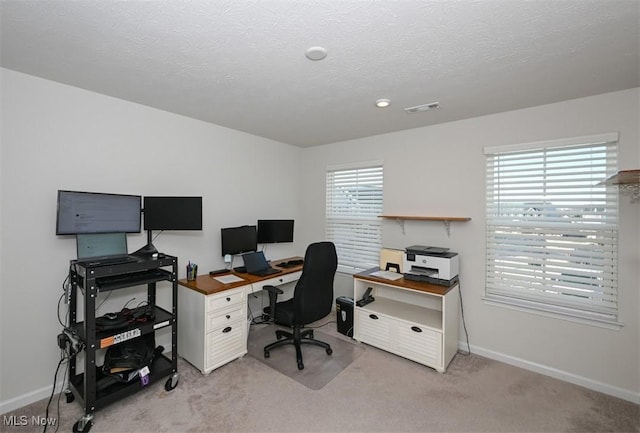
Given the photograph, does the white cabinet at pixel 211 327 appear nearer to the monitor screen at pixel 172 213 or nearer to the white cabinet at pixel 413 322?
the monitor screen at pixel 172 213

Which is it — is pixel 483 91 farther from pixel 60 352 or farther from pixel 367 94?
pixel 60 352

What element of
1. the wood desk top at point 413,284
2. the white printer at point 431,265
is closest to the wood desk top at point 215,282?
the wood desk top at point 413,284

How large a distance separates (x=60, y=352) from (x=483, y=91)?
4.01 metres

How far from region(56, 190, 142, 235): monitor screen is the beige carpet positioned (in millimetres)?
1749

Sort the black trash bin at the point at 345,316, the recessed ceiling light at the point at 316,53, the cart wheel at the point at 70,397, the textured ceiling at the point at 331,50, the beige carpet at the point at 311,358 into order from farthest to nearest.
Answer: the black trash bin at the point at 345,316
the beige carpet at the point at 311,358
the cart wheel at the point at 70,397
the recessed ceiling light at the point at 316,53
the textured ceiling at the point at 331,50

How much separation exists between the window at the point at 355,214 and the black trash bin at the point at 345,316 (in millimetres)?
632

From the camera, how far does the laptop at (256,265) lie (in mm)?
3146

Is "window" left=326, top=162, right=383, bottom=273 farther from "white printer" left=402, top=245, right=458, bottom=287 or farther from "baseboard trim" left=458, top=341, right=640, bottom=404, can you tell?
"baseboard trim" left=458, top=341, right=640, bottom=404

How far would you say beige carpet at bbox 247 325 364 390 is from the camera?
8.21ft

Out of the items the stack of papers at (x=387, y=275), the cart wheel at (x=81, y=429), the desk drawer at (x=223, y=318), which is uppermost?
the stack of papers at (x=387, y=275)

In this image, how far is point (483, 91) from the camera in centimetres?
226

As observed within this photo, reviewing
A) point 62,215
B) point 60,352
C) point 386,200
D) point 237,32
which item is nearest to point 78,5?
point 237,32

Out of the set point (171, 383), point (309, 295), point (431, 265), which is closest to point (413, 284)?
point (431, 265)

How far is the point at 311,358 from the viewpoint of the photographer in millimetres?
2797
